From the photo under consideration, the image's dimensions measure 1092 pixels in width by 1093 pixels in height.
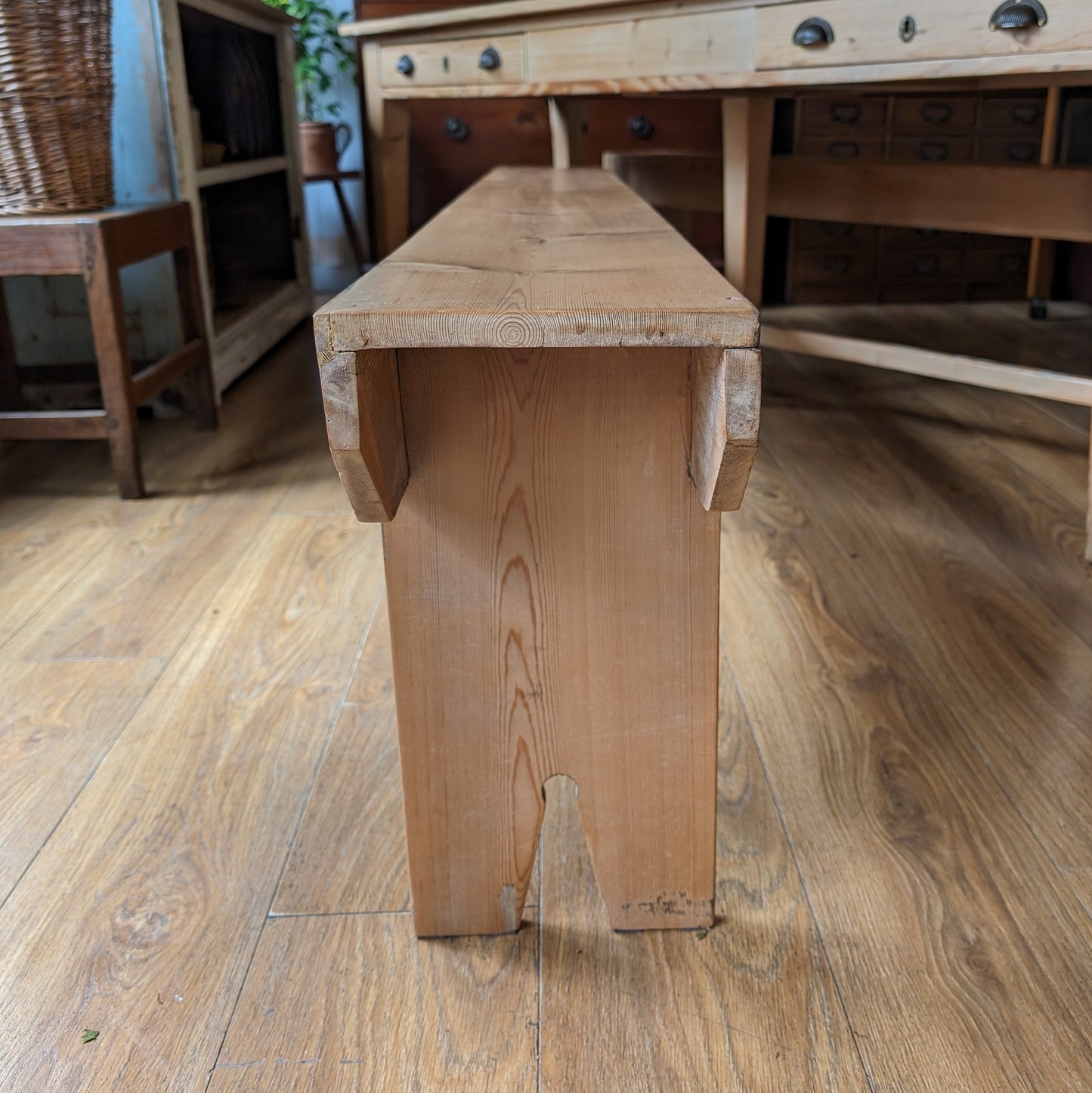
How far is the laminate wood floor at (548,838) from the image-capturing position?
2.41 ft

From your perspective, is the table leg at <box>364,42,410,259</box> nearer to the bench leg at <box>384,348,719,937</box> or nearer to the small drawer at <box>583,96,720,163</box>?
the small drawer at <box>583,96,720,163</box>

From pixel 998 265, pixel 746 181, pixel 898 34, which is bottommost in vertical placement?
pixel 998 265

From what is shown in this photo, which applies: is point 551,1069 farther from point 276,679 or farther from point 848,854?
point 276,679

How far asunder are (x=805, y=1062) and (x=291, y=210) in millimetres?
2965

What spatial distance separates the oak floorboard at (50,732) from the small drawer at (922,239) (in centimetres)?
282

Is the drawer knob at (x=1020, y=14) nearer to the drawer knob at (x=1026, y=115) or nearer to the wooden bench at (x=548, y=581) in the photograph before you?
the wooden bench at (x=548, y=581)

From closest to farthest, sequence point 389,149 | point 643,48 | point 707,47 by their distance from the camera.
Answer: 1. point 707,47
2. point 643,48
3. point 389,149

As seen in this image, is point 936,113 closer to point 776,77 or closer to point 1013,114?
point 1013,114

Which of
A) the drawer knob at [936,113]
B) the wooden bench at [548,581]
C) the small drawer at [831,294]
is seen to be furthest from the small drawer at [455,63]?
the wooden bench at [548,581]

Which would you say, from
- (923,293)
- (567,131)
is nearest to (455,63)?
(567,131)

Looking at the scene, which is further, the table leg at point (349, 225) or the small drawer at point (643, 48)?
the table leg at point (349, 225)

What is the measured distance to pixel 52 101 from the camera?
179 centimetres

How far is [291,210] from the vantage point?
10.5 feet

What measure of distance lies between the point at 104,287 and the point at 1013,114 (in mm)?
2732
